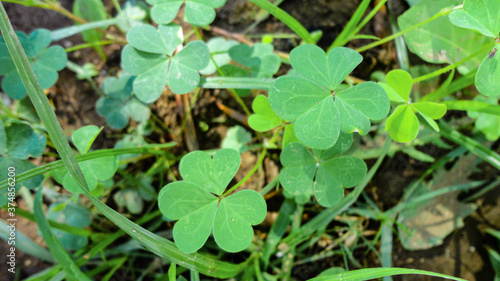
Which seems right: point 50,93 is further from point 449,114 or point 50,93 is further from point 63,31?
point 449,114

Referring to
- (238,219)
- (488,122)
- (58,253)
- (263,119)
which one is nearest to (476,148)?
(488,122)

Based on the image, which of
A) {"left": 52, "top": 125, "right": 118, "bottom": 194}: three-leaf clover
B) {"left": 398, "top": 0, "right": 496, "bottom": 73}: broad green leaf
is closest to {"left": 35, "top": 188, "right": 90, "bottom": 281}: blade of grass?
{"left": 52, "top": 125, "right": 118, "bottom": 194}: three-leaf clover

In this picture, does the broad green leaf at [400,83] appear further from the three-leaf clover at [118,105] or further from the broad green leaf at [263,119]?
the three-leaf clover at [118,105]

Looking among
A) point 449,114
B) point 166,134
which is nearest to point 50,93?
point 166,134

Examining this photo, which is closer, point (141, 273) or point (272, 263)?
point (272, 263)

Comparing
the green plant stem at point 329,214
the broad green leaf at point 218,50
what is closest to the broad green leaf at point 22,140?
the broad green leaf at point 218,50

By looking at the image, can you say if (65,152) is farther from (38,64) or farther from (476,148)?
(476,148)

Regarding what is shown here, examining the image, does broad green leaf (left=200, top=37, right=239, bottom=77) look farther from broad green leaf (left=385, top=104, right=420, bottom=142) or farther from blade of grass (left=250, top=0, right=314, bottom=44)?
broad green leaf (left=385, top=104, right=420, bottom=142)
